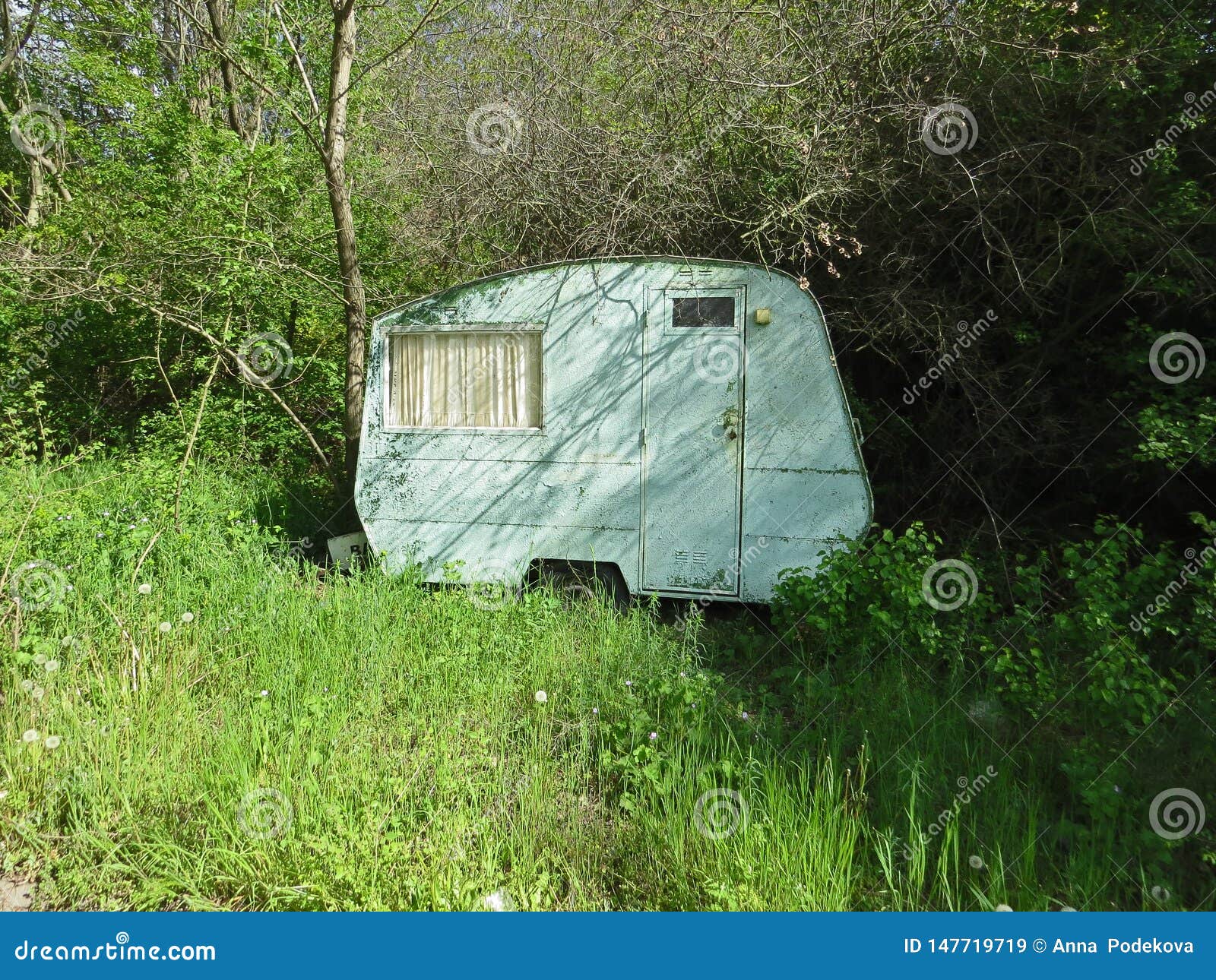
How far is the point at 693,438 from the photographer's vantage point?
18.1 feet

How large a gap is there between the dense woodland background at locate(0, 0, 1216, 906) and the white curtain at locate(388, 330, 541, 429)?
4.57 ft

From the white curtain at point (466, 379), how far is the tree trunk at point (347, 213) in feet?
1.88

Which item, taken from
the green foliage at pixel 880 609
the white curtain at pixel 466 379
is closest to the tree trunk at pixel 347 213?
the white curtain at pixel 466 379

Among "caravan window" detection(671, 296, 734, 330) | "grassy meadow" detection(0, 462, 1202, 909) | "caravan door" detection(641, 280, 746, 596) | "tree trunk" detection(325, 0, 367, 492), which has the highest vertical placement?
"tree trunk" detection(325, 0, 367, 492)

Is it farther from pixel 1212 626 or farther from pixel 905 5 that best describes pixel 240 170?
pixel 1212 626

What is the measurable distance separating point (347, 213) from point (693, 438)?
3.74 m

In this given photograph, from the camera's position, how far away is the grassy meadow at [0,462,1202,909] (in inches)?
118

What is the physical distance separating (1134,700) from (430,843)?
10.0ft

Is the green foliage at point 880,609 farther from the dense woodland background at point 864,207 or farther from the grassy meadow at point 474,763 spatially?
the dense woodland background at point 864,207

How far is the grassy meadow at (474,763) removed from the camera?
118 inches

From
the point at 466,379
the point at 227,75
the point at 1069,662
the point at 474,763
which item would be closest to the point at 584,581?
the point at 466,379

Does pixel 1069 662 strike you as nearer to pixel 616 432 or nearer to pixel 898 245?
pixel 616 432

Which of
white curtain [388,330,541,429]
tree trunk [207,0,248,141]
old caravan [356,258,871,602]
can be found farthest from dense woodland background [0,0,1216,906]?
white curtain [388,330,541,429]

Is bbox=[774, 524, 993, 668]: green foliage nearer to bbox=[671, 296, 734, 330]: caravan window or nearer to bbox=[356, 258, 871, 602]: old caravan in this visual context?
bbox=[356, 258, 871, 602]: old caravan
